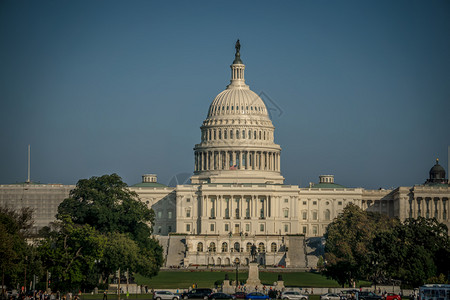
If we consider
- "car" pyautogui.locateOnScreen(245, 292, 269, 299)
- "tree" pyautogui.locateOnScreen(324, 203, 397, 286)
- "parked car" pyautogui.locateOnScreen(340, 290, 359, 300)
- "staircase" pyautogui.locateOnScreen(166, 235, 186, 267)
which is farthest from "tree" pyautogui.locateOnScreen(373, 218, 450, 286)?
"staircase" pyautogui.locateOnScreen(166, 235, 186, 267)

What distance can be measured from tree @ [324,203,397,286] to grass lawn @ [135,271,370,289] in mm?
3162

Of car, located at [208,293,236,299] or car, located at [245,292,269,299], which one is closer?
car, located at [208,293,236,299]

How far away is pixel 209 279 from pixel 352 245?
23.5m

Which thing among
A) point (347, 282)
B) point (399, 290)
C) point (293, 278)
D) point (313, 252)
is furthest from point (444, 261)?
point (313, 252)

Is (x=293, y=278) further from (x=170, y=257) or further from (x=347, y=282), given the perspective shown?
(x=170, y=257)

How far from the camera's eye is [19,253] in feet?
382

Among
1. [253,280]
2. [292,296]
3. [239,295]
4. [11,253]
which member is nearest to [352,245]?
[253,280]

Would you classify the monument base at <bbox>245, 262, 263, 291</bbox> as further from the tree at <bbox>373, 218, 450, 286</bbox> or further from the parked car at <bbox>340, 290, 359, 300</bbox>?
the parked car at <bbox>340, 290, 359, 300</bbox>

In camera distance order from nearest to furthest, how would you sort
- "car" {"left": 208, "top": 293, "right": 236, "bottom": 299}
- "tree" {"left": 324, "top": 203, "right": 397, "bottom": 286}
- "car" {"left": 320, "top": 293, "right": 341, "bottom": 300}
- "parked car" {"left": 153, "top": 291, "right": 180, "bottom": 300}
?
"parked car" {"left": 153, "top": 291, "right": 180, "bottom": 300} → "car" {"left": 320, "top": 293, "right": 341, "bottom": 300} → "car" {"left": 208, "top": 293, "right": 236, "bottom": 299} → "tree" {"left": 324, "top": 203, "right": 397, "bottom": 286}

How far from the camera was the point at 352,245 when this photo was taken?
541 ft

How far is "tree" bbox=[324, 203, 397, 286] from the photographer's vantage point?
135750mm

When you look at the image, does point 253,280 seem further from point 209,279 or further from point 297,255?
point 297,255

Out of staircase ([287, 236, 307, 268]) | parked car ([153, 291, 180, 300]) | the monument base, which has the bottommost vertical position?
parked car ([153, 291, 180, 300])

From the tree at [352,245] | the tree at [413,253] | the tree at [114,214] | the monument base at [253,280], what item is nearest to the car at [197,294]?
the tree at [114,214]
